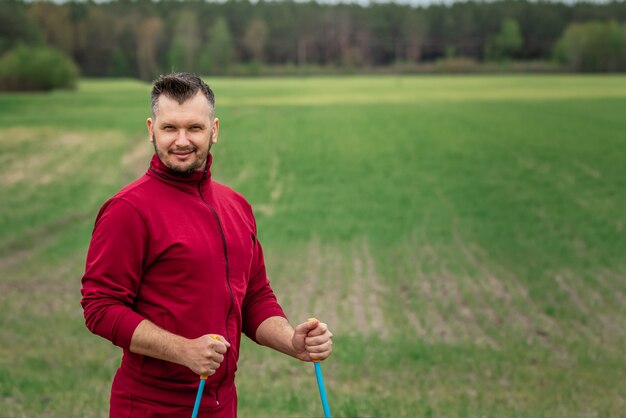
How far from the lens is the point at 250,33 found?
76.0 metres

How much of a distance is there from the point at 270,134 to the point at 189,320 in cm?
3174

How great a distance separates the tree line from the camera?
Result: 6372 cm

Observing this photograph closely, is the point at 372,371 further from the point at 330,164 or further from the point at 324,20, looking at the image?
the point at 324,20

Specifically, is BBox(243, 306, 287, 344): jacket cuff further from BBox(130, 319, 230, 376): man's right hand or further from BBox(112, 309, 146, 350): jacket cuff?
BBox(112, 309, 146, 350): jacket cuff

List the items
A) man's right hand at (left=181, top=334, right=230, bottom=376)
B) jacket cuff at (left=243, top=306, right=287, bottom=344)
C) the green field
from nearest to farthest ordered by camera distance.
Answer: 1. man's right hand at (left=181, top=334, right=230, bottom=376)
2. jacket cuff at (left=243, top=306, right=287, bottom=344)
3. the green field

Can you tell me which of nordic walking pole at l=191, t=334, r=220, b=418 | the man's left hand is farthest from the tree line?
nordic walking pole at l=191, t=334, r=220, b=418

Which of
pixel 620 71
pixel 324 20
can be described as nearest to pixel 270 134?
pixel 620 71

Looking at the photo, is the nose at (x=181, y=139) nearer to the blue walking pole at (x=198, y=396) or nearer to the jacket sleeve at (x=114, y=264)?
the jacket sleeve at (x=114, y=264)

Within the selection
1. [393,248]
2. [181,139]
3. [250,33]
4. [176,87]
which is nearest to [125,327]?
[181,139]

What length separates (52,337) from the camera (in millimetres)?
10352

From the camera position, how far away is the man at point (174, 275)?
2902 millimetres

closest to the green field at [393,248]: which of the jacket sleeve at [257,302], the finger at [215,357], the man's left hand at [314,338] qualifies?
the jacket sleeve at [257,302]

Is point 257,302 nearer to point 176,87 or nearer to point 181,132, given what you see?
point 181,132

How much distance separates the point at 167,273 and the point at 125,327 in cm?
25
